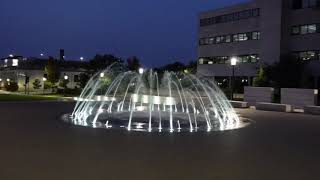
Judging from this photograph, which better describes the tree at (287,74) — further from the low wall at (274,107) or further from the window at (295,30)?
the low wall at (274,107)

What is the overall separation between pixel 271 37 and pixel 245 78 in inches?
334

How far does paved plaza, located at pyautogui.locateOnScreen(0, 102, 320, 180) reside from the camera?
895cm

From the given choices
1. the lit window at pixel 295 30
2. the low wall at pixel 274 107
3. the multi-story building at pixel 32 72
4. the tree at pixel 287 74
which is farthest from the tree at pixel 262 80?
the multi-story building at pixel 32 72

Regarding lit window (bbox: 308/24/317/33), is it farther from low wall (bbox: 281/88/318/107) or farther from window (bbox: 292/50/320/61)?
low wall (bbox: 281/88/318/107)

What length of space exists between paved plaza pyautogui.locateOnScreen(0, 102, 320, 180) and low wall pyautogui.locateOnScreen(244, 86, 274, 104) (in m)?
16.8

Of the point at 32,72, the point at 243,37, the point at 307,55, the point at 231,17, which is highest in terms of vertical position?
the point at 231,17

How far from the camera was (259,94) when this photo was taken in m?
33.6

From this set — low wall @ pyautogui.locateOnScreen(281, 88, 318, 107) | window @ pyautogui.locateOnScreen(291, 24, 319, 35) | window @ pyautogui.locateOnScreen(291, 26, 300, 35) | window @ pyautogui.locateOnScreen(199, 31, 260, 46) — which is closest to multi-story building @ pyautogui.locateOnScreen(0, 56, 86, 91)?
window @ pyautogui.locateOnScreen(199, 31, 260, 46)

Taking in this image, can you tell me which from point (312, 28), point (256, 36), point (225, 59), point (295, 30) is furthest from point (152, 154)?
point (225, 59)

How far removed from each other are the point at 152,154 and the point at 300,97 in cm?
2163

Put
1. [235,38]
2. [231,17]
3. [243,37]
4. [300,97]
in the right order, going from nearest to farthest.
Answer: [300,97] → [243,37] → [235,38] → [231,17]

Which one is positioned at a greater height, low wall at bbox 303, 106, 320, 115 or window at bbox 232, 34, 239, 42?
window at bbox 232, 34, 239, 42

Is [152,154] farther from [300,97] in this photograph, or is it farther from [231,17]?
[231,17]

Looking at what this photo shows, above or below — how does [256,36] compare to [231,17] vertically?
below
